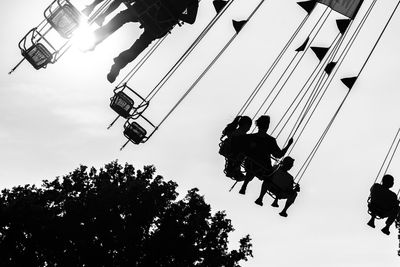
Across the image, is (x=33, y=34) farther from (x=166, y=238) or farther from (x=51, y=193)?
(x=51, y=193)

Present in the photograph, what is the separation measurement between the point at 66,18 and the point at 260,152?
4.02 metres

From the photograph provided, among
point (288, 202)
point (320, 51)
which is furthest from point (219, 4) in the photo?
point (288, 202)

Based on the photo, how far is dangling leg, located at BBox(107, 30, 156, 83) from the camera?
9.38 m

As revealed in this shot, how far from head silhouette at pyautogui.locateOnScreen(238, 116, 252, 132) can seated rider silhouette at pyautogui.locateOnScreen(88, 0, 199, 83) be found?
249 centimetres

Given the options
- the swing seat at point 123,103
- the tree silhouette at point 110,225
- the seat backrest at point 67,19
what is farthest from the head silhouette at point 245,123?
the tree silhouette at point 110,225

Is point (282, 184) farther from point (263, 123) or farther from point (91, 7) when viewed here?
point (91, 7)

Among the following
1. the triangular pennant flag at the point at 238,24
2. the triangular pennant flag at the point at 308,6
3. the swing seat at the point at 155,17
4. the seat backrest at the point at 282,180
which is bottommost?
the swing seat at the point at 155,17

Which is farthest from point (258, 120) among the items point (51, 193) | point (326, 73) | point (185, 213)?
point (51, 193)

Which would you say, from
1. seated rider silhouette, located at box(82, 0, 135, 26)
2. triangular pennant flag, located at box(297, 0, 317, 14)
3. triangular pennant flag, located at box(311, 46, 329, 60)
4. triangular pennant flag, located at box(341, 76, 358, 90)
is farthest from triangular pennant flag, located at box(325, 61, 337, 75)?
seated rider silhouette, located at box(82, 0, 135, 26)

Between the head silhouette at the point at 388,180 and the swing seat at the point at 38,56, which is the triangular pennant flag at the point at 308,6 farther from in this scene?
the swing seat at the point at 38,56

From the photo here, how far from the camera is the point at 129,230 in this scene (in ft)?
92.8

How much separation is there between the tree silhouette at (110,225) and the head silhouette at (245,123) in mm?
17637

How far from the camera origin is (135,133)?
992cm

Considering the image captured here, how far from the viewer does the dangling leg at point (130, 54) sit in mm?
9383
